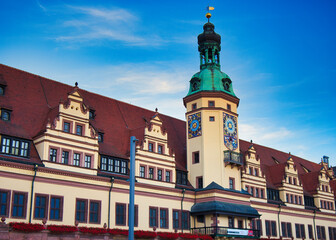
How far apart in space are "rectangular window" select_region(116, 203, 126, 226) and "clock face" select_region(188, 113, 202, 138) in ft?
50.6

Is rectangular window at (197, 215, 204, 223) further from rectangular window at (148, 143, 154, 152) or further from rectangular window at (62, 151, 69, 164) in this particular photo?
rectangular window at (62, 151, 69, 164)

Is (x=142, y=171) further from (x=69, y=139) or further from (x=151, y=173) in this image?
(x=69, y=139)

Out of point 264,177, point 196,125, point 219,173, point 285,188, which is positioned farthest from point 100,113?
point 285,188

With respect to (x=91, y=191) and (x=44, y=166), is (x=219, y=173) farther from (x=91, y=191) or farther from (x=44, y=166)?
(x=44, y=166)

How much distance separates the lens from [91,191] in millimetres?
41156

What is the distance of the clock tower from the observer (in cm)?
5278

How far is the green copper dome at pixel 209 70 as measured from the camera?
56688 mm

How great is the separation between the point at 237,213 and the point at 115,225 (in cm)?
1583

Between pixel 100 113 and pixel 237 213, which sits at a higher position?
pixel 100 113

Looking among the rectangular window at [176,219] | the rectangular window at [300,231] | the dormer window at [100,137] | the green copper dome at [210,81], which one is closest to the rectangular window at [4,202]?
the dormer window at [100,137]

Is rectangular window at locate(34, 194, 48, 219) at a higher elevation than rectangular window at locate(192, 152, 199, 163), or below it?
below

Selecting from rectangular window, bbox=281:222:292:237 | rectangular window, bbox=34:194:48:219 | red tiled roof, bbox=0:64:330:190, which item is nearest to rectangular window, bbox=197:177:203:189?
red tiled roof, bbox=0:64:330:190

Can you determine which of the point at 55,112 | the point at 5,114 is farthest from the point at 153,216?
the point at 5,114

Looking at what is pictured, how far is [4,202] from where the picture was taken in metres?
34.7
